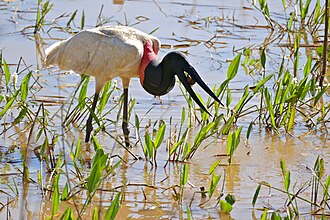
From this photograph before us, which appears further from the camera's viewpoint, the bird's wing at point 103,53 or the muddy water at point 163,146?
the bird's wing at point 103,53

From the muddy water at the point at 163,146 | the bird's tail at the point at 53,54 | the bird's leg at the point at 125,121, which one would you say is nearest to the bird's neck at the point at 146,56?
the bird's leg at the point at 125,121

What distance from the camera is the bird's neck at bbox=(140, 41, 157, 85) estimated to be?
19.2 feet

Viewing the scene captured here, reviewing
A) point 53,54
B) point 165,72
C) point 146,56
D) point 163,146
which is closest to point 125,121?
point 163,146

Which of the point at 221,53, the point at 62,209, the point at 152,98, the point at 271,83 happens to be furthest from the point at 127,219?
the point at 221,53

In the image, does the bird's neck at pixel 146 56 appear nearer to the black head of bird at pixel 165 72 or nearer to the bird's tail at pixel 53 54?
the black head of bird at pixel 165 72

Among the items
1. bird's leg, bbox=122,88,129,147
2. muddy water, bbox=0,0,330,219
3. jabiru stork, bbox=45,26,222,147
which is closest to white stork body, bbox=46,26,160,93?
jabiru stork, bbox=45,26,222,147

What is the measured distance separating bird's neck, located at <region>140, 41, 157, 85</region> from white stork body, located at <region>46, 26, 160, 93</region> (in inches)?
1.2

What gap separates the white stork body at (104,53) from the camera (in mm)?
5754

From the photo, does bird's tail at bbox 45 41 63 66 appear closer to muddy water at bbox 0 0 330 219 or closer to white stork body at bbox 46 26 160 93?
white stork body at bbox 46 26 160 93

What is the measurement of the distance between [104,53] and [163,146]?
0.65 m

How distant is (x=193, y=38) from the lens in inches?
318

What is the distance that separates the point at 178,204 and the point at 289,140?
1417mm

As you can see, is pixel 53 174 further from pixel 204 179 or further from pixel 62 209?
pixel 204 179

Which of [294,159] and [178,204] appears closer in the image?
[178,204]
